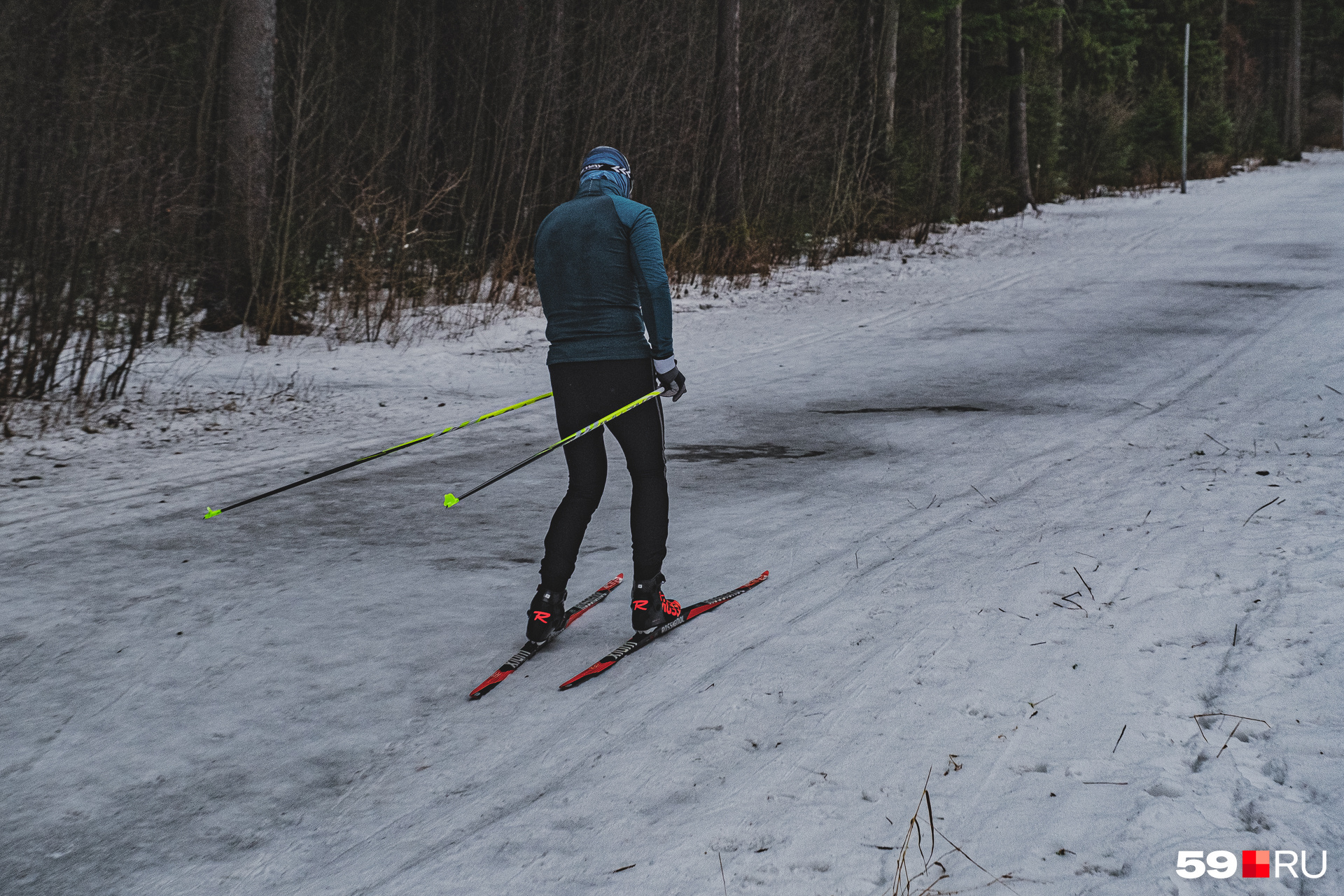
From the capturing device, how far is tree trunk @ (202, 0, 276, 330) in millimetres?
12578

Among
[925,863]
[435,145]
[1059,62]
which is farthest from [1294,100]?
[925,863]

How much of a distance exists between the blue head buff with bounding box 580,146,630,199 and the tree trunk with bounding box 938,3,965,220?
21.2 m

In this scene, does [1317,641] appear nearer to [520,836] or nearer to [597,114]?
[520,836]

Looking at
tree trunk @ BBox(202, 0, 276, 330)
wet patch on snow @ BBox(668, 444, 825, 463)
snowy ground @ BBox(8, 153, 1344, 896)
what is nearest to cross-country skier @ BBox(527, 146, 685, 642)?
snowy ground @ BBox(8, 153, 1344, 896)

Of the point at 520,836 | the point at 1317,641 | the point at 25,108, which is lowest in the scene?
the point at 520,836

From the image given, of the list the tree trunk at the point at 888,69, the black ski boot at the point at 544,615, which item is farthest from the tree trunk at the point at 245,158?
the tree trunk at the point at 888,69

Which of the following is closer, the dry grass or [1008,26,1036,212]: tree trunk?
the dry grass

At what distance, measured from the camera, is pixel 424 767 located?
3711 millimetres

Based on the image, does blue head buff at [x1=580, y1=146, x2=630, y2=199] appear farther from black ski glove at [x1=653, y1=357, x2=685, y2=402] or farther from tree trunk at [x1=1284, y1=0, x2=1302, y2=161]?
tree trunk at [x1=1284, y1=0, x2=1302, y2=161]

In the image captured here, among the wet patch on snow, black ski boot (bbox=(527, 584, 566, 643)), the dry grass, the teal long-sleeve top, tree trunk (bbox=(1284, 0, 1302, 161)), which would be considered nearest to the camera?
the dry grass

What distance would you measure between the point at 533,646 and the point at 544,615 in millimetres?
143

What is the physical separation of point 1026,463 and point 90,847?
591 cm

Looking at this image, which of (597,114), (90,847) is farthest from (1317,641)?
(597,114)

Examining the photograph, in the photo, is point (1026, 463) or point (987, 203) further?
point (987, 203)
